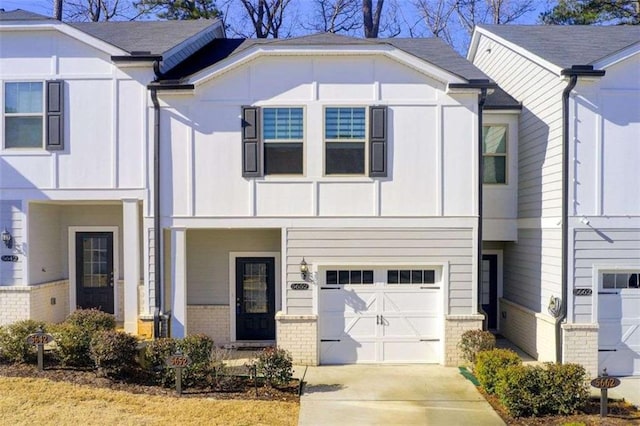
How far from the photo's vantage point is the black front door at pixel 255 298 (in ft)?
38.0

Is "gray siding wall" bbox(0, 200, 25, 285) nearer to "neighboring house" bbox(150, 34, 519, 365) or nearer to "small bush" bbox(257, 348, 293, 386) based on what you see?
"neighboring house" bbox(150, 34, 519, 365)

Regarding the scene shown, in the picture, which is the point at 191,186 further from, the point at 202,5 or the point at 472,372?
the point at 202,5

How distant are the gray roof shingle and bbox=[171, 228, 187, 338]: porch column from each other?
839cm

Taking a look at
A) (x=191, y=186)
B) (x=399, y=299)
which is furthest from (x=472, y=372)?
(x=191, y=186)

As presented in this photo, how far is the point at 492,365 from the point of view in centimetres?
831

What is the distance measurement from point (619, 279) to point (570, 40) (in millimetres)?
5652

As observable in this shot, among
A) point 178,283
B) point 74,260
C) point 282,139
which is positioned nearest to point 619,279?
point 282,139

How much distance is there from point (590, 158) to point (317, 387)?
268 inches

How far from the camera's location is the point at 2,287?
10398 millimetres

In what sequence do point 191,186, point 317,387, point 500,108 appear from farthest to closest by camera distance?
1. point 500,108
2. point 191,186
3. point 317,387

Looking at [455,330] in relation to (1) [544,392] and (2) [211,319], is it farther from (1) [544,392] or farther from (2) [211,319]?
(2) [211,319]

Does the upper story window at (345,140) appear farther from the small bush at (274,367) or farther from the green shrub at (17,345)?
the green shrub at (17,345)

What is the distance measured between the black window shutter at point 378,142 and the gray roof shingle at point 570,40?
3.60 meters

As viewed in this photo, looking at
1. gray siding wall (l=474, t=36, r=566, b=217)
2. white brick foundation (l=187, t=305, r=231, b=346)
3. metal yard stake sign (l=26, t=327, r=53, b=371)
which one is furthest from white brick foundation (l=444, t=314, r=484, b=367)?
metal yard stake sign (l=26, t=327, r=53, b=371)
